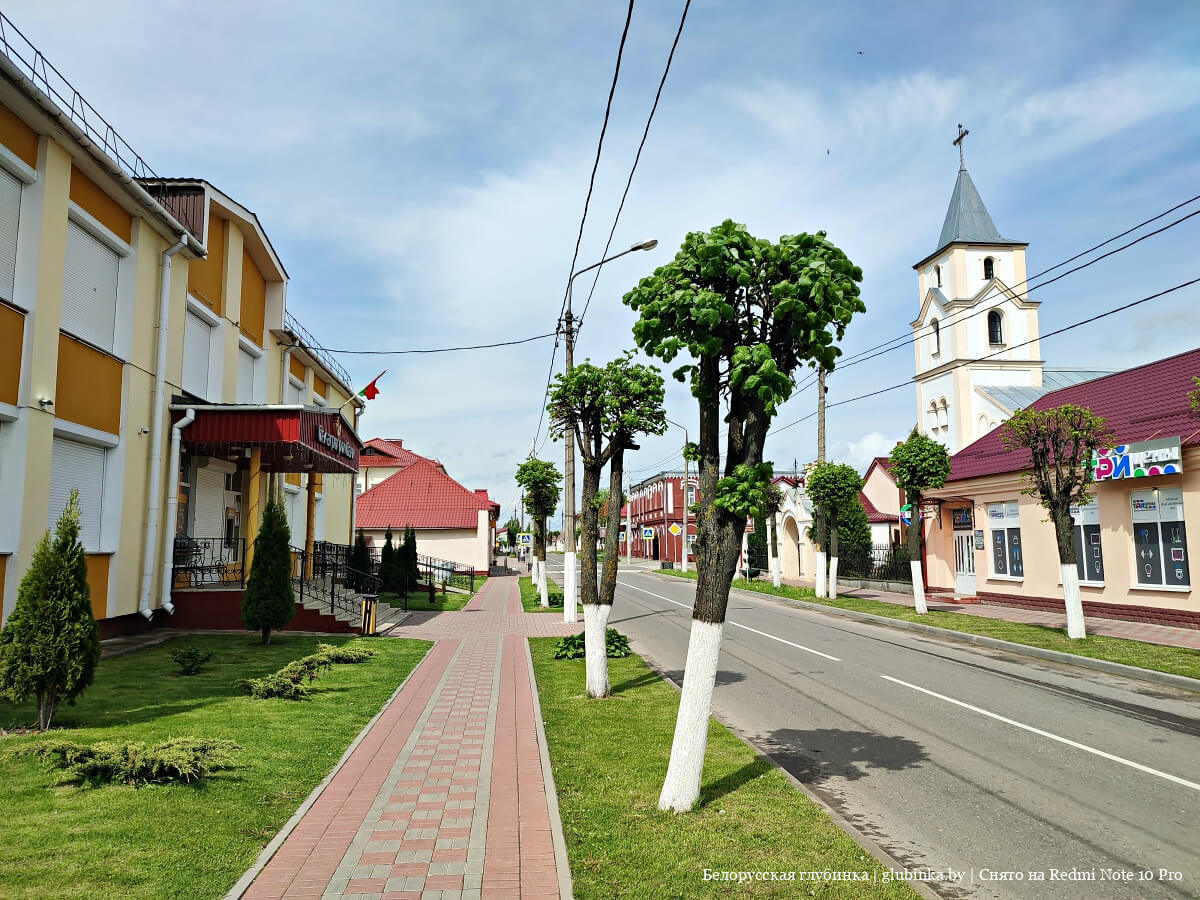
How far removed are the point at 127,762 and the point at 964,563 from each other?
26529mm

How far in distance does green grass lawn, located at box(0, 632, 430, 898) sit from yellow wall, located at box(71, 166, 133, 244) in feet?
24.4

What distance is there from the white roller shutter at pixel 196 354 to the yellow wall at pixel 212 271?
51cm

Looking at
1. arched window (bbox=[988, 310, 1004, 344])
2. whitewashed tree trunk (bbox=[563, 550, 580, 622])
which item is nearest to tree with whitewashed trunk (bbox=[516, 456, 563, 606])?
whitewashed tree trunk (bbox=[563, 550, 580, 622])

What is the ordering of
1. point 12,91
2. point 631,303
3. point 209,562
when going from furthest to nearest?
point 209,562 < point 12,91 < point 631,303

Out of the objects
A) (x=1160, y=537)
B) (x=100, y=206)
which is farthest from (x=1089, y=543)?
(x=100, y=206)

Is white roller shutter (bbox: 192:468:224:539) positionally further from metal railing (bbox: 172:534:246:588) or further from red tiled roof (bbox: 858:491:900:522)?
red tiled roof (bbox: 858:491:900:522)

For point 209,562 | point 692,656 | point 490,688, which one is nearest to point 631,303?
point 692,656

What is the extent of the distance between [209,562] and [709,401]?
51.7 feet

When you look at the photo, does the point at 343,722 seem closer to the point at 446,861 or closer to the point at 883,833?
the point at 446,861

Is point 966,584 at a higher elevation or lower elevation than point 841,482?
lower

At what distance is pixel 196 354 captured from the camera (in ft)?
55.2

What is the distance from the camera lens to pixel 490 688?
435 inches

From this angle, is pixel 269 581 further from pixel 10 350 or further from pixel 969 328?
pixel 969 328

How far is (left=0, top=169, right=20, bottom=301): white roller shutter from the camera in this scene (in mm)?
10547
